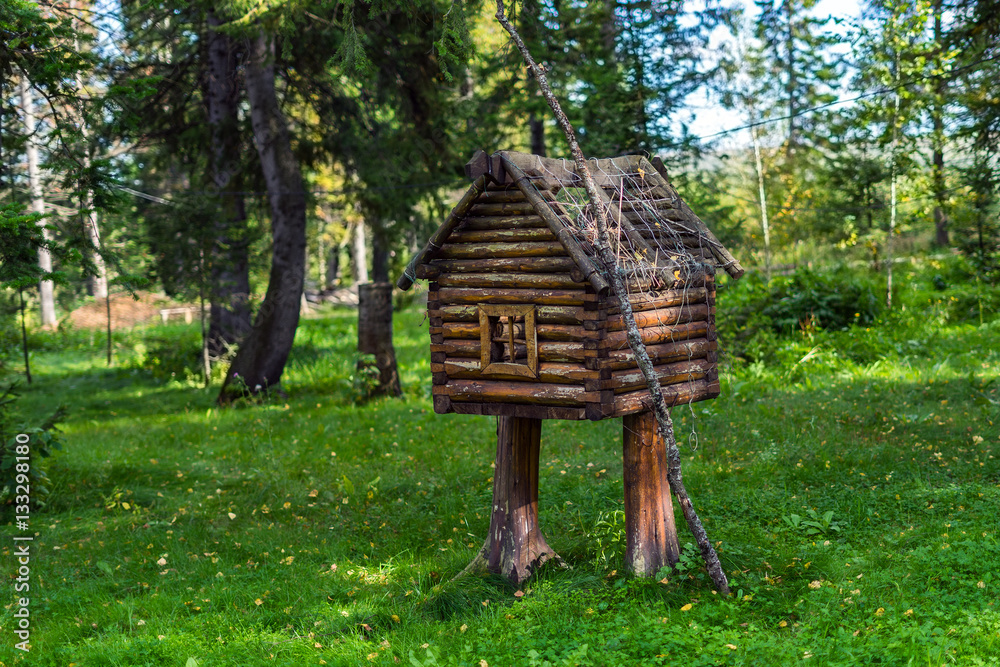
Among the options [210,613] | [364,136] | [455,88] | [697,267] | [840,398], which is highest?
[455,88]

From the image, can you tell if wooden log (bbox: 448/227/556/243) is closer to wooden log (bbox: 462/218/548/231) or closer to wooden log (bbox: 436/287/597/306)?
wooden log (bbox: 462/218/548/231)

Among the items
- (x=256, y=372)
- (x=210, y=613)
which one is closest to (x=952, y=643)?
(x=210, y=613)

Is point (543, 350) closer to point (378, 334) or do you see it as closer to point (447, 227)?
point (447, 227)

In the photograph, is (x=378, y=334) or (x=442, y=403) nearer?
(x=442, y=403)

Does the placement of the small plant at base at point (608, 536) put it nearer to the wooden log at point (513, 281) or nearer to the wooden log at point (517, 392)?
the wooden log at point (517, 392)

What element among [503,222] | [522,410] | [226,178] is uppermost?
[226,178]

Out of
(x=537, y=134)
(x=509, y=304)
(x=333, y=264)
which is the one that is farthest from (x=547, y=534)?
(x=333, y=264)

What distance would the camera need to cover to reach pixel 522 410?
5887 mm

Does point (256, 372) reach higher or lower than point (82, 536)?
higher

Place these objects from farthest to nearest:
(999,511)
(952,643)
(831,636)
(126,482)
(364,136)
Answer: (364,136), (126,482), (999,511), (831,636), (952,643)

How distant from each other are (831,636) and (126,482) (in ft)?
26.7

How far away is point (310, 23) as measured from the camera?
555 inches

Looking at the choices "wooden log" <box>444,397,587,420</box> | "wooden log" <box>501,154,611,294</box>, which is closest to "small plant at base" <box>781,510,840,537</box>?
"wooden log" <box>444,397,587,420</box>

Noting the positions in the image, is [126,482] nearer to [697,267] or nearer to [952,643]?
[697,267]
